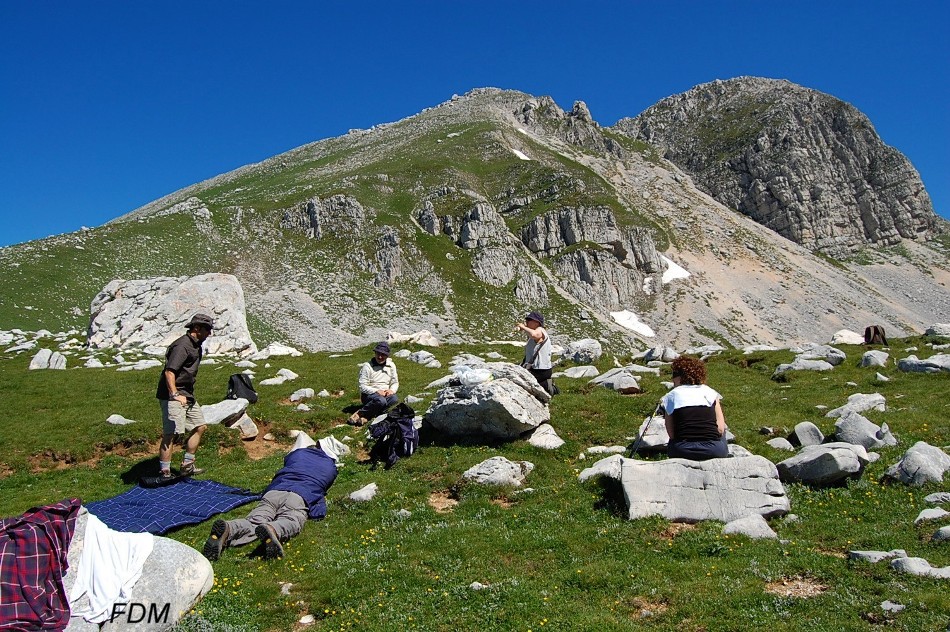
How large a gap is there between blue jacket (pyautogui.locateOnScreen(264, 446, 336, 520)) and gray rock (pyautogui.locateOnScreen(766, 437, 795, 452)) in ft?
38.5

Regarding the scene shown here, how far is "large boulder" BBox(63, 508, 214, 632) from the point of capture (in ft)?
23.3

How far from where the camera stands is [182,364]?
14867mm

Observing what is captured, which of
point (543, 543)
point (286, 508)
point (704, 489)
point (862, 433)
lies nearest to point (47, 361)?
point (286, 508)

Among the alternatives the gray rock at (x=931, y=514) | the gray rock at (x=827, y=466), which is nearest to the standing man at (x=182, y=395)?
the gray rock at (x=827, y=466)

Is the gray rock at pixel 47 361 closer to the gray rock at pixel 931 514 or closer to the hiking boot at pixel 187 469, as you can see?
the hiking boot at pixel 187 469

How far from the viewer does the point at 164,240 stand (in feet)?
292

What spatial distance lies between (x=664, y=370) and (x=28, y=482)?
24.8m

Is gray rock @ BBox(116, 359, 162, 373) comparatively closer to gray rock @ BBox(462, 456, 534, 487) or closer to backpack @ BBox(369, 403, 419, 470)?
backpack @ BBox(369, 403, 419, 470)

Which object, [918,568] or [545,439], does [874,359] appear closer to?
[545,439]

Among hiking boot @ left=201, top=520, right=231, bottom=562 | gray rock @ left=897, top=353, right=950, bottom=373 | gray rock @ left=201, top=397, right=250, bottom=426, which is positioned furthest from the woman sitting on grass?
gray rock @ left=201, top=397, right=250, bottom=426

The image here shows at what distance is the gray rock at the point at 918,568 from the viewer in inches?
279

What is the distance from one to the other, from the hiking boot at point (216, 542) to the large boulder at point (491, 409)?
7.45 meters

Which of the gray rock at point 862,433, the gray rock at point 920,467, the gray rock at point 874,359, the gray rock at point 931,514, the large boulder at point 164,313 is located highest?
the large boulder at point 164,313

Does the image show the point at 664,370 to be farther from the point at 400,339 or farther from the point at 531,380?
the point at 400,339
